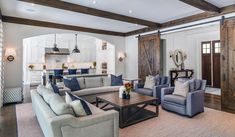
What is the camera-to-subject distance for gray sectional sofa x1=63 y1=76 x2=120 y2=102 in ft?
16.6

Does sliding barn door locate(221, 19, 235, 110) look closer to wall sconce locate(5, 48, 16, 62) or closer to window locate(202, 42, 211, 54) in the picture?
window locate(202, 42, 211, 54)

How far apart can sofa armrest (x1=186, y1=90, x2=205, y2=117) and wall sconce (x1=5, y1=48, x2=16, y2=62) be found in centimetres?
557

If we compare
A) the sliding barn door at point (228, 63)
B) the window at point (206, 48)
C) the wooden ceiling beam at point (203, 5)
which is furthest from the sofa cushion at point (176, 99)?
the window at point (206, 48)

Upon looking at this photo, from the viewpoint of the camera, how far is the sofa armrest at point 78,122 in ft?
6.53

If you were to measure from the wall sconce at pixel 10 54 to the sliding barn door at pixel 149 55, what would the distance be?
5.02 metres

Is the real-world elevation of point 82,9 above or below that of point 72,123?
above

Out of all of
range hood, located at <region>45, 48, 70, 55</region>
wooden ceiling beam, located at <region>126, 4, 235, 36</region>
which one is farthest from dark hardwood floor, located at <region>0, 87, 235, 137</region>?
range hood, located at <region>45, 48, 70, 55</region>

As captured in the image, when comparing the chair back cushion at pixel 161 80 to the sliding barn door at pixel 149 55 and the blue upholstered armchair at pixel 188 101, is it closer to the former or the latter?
the blue upholstered armchair at pixel 188 101

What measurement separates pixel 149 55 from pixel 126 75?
6.69 feet

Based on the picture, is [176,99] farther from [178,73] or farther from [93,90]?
[178,73]

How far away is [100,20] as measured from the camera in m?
5.87

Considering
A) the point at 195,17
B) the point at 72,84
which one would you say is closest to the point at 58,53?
the point at 72,84

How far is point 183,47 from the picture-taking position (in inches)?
324

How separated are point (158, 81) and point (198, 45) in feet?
14.3
